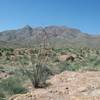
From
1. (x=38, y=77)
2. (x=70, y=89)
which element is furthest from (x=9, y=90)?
(x=70, y=89)

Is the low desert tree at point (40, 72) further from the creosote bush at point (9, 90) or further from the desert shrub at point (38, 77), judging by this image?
the creosote bush at point (9, 90)

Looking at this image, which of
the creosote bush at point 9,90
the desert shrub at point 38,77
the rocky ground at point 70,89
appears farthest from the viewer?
the desert shrub at point 38,77

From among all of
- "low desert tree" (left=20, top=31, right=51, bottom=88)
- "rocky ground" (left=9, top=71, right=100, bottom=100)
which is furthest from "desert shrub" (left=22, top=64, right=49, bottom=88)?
"rocky ground" (left=9, top=71, right=100, bottom=100)

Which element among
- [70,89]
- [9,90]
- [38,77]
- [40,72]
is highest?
[40,72]

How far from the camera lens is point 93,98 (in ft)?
24.1

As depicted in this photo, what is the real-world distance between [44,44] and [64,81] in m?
1.74

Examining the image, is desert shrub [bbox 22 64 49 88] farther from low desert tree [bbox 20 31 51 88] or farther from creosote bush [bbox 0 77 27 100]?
creosote bush [bbox 0 77 27 100]

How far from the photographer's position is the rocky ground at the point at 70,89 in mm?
8008

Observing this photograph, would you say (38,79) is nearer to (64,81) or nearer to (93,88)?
(64,81)

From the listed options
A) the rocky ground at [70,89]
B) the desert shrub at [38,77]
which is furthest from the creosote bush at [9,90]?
the desert shrub at [38,77]

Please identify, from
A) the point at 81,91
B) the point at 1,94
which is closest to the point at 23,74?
the point at 1,94

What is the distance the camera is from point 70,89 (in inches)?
361

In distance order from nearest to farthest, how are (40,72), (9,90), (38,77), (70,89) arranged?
(70,89), (9,90), (38,77), (40,72)

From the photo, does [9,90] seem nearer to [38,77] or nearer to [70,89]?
[38,77]
